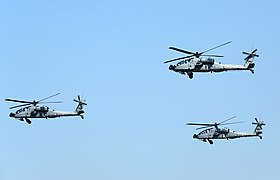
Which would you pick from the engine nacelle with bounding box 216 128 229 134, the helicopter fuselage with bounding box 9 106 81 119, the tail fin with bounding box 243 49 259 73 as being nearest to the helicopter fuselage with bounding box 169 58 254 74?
the tail fin with bounding box 243 49 259 73

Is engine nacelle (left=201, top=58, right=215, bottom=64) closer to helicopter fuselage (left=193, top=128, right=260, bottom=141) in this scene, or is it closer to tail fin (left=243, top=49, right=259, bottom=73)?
tail fin (left=243, top=49, right=259, bottom=73)

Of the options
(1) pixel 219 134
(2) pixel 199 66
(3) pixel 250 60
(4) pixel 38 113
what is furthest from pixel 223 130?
(4) pixel 38 113

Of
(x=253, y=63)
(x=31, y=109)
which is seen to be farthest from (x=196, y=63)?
(x=31, y=109)

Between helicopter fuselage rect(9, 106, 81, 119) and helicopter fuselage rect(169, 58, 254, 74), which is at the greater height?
helicopter fuselage rect(169, 58, 254, 74)

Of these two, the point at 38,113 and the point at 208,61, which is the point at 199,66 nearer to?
the point at 208,61

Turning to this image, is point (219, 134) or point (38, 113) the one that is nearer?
point (38, 113)

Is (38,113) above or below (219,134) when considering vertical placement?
above

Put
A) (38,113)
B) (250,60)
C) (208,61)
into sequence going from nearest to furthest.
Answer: (208,61) < (250,60) < (38,113)

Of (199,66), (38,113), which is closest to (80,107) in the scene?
(38,113)

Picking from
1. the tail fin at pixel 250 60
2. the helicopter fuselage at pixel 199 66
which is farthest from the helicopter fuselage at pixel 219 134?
the helicopter fuselage at pixel 199 66

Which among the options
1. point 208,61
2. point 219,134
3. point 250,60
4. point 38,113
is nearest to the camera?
point 208,61

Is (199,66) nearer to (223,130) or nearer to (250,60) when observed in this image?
(250,60)

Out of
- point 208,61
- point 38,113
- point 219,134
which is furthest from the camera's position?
point 219,134

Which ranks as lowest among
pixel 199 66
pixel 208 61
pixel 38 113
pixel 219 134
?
pixel 219 134
